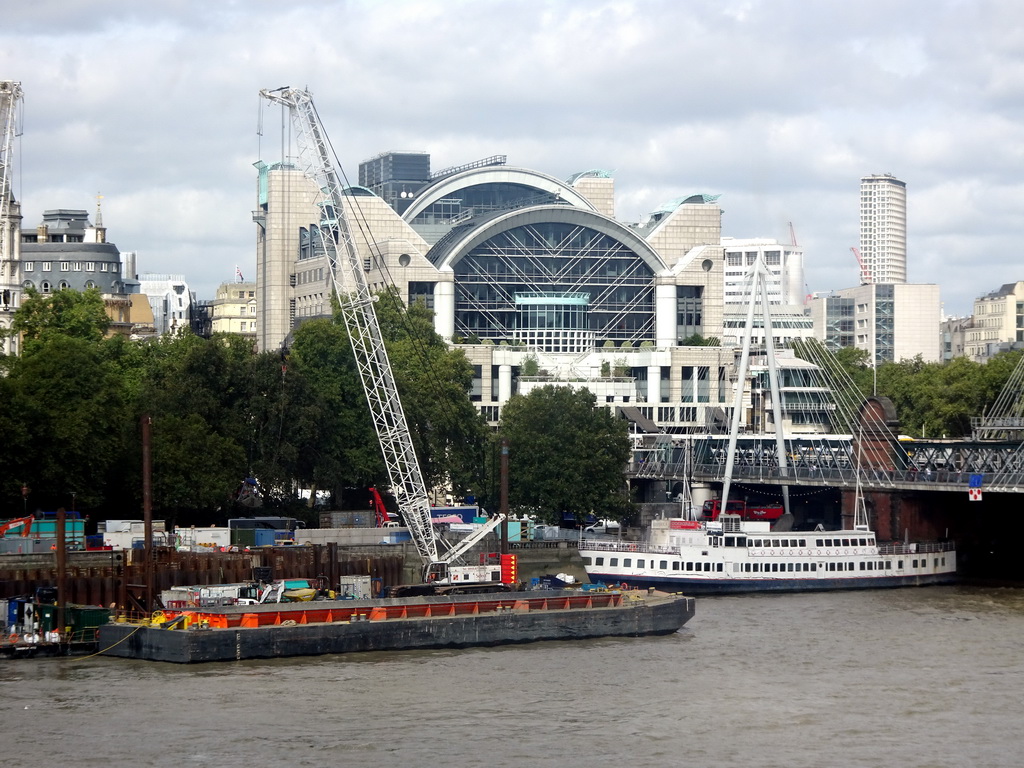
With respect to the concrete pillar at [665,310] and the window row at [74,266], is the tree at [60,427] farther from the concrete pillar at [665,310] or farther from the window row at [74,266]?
the concrete pillar at [665,310]

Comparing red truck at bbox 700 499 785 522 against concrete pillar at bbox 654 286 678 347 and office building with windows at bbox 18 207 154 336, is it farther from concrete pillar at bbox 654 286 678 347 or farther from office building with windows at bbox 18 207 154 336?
office building with windows at bbox 18 207 154 336

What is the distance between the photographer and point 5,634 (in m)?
70.1

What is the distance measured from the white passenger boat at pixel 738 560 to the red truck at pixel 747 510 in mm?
23439

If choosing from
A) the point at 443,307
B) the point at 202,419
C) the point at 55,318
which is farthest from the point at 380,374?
the point at 443,307

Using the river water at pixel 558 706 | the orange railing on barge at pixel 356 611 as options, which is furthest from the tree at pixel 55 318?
the river water at pixel 558 706

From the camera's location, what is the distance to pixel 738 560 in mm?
99438

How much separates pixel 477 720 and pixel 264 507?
5035 cm

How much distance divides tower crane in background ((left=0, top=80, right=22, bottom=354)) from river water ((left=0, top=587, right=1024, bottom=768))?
182ft

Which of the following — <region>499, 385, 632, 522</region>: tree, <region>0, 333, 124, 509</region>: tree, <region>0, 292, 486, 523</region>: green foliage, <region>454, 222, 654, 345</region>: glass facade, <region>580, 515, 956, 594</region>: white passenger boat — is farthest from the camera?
<region>454, 222, 654, 345</region>: glass facade

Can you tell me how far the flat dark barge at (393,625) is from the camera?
68.8 m

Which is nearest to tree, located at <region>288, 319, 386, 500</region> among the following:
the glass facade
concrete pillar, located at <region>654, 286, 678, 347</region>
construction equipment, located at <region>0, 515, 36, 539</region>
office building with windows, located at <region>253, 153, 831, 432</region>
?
construction equipment, located at <region>0, 515, 36, 539</region>

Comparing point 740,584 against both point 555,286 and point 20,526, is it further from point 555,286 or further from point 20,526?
point 555,286

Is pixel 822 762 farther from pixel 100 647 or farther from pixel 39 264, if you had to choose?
pixel 39 264

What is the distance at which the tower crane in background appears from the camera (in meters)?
118
